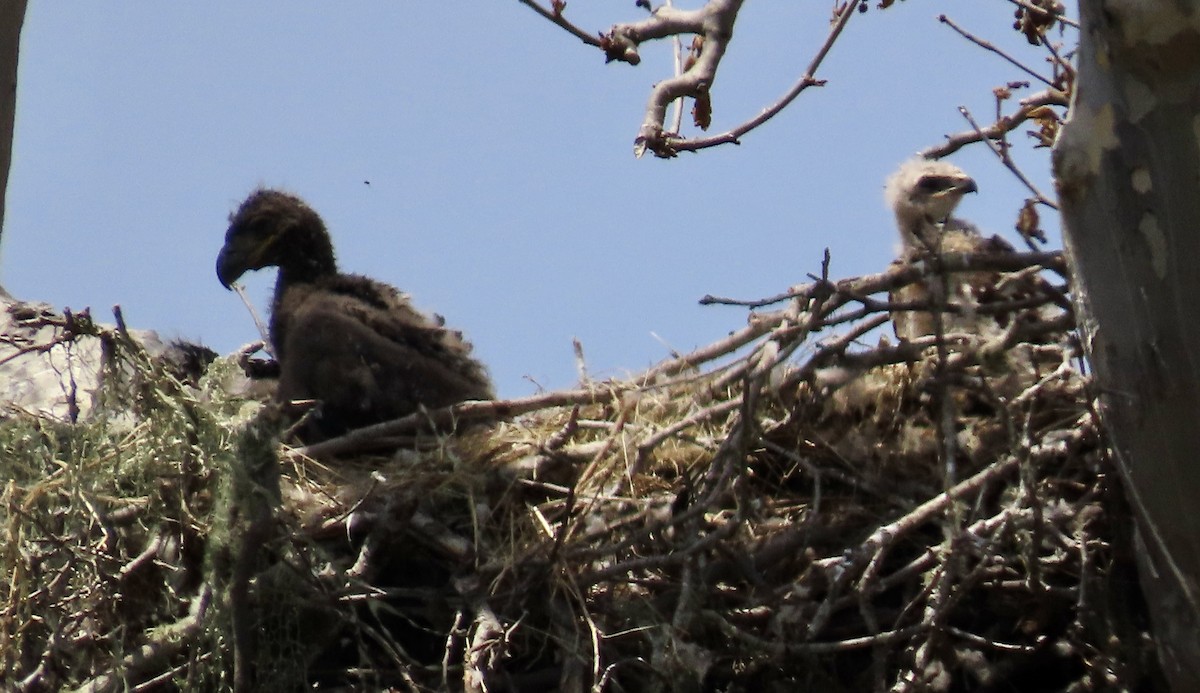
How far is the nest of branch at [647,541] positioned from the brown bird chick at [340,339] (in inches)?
28.3

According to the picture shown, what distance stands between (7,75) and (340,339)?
2.78 meters

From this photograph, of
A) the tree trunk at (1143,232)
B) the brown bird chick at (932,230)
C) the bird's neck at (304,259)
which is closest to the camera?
the tree trunk at (1143,232)

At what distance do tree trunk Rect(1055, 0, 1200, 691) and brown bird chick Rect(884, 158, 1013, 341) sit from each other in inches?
51.3

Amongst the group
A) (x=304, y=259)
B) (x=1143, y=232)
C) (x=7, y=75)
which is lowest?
(x=1143, y=232)

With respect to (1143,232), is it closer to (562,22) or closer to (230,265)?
(562,22)

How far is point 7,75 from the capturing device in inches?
147

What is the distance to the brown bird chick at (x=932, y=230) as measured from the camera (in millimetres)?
5332

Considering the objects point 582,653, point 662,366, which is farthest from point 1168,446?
point 662,366

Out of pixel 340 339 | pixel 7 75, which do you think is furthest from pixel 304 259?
pixel 7 75

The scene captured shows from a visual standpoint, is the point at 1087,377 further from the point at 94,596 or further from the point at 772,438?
the point at 94,596

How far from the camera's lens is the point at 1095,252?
11.3 feet

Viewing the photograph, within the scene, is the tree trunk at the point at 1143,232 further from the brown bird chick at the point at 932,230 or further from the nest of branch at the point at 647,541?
the brown bird chick at the point at 932,230

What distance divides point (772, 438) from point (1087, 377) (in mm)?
1492

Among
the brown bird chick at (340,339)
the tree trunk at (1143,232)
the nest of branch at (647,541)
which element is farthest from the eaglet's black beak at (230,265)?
the tree trunk at (1143,232)
